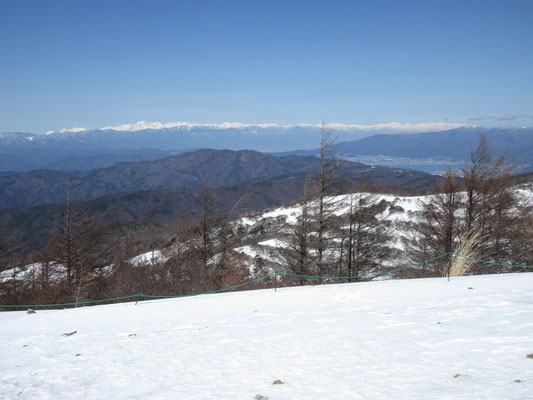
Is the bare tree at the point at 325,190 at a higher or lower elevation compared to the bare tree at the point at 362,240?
higher

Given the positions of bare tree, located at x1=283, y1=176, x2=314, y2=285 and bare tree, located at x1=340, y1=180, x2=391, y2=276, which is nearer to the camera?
bare tree, located at x1=283, y1=176, x2=314, y2=285

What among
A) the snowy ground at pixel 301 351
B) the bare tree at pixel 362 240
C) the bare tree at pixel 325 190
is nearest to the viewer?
the snowy ground at pixel 301 351

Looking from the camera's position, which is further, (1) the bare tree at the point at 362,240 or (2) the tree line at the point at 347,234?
(1) the bare tree at the point at 362,240

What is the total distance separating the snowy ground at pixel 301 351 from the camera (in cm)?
333

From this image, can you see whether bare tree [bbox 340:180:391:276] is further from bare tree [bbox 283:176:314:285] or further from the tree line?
bare tree [bbox 283:176:314:285]

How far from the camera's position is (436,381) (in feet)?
10.5

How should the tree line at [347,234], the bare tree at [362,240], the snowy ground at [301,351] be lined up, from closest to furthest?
the snowy ground at [301,351] < the tree line at [347,234] < the bare tree at [362,240]

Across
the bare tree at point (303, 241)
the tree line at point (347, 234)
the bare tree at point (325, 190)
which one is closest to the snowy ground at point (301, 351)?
the bare tree at point (303, 241)

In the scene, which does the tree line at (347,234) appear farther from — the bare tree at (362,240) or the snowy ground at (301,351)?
the snowy ground at (301,351)

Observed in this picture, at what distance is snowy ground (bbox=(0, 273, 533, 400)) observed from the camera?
3.33 metres

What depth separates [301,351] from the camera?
179 inches

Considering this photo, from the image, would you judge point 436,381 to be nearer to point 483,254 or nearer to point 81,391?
point 81,391

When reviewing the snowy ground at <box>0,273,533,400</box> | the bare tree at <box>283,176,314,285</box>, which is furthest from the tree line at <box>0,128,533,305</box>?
the snowy ground at <box>0,273,533,400</box>

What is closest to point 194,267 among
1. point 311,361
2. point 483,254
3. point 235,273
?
point 235,273
